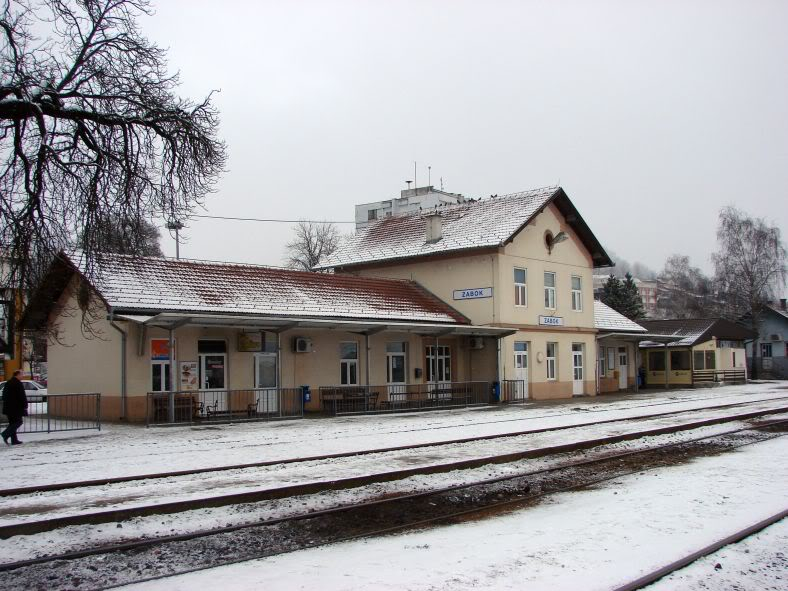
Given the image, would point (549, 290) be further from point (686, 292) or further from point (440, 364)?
point (686, 292)

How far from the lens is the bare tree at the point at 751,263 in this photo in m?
62.2

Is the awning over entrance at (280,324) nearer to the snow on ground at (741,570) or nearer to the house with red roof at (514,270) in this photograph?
the house with red roof at (514,270)

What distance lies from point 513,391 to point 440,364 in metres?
Result: 3.12

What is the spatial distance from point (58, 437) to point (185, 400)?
383 centimetres

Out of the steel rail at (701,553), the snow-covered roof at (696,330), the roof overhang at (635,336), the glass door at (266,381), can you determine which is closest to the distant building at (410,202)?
the snow-covered roof at (696,330)

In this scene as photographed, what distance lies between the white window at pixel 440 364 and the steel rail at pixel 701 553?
69.4 ft

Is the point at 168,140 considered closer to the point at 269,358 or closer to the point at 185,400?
the point at 185,400

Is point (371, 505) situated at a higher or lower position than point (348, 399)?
lower

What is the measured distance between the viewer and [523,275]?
32625 mm

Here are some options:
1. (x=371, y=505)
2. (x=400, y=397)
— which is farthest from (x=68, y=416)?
(x=371, y=505)

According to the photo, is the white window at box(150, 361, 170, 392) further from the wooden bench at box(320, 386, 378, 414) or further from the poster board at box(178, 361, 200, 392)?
the wooden bench at box(320, 386, 378, 414)

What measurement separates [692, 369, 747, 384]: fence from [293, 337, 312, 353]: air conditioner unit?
28.3 metres

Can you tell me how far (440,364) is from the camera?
3066 cm

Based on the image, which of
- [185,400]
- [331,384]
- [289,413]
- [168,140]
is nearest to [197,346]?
[185,400]
